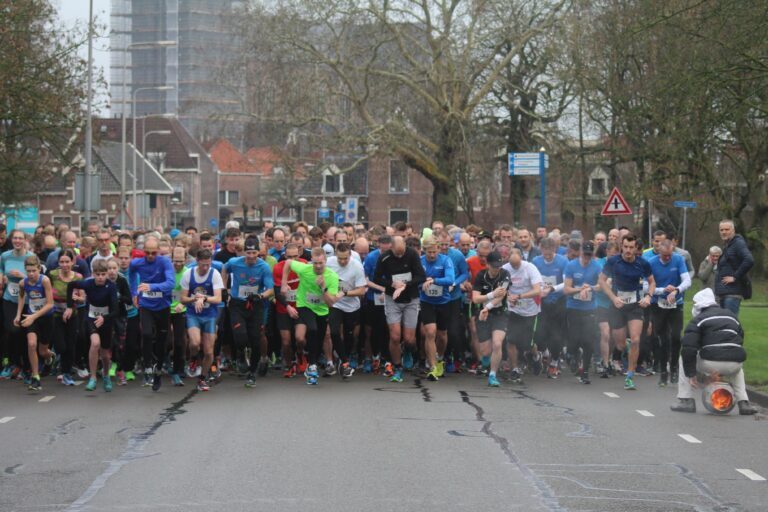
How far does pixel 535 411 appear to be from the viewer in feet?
43.5

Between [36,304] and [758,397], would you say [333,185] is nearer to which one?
[36,304]

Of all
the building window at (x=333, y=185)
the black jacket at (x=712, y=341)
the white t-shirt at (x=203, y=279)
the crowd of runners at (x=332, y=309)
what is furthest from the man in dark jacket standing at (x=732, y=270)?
the building window at (x=333, y=185)

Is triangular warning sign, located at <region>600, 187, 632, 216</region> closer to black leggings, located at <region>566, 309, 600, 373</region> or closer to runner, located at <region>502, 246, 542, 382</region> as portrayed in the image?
black leggings, located at <region>566, 309, 600, 373</region>

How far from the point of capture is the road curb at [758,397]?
14.1 metres

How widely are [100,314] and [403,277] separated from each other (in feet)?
12.1

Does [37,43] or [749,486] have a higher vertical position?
[37,43]

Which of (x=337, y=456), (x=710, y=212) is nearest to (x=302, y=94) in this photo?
(x=710, y=212)

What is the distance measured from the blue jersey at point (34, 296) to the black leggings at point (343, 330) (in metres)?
3.39

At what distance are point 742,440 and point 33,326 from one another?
8.30 m

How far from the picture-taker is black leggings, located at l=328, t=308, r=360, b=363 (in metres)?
16.5

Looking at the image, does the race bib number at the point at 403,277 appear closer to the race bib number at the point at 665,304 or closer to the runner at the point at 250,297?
the runner at the point at 250,297

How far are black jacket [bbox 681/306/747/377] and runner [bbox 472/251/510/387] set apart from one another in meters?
3.52

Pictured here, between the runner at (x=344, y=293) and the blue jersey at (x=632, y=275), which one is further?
the runner at (x=344, y=293)

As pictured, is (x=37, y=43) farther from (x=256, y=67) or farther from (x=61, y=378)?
(x=61, y=378)
